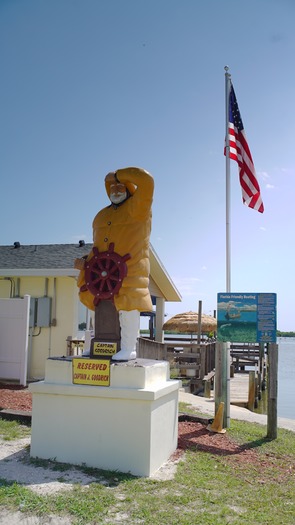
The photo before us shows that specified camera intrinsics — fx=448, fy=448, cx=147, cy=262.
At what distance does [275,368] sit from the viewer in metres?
7.59

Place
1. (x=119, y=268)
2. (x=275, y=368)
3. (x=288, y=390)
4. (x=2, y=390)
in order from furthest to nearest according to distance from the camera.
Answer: (x=288, y=390) < (x=2, y=390) < (x=275, y=368) < (x=119, y=268)

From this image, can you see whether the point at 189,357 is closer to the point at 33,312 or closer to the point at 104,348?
the point at 33,312

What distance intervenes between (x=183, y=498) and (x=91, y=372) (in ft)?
5.88

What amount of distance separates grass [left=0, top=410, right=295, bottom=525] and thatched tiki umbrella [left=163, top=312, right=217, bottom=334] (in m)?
16.7

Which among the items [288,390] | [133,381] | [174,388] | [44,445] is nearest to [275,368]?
[174,388]

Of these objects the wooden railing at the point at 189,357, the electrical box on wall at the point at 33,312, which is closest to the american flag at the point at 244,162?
the wooden railing at the point at 189,357

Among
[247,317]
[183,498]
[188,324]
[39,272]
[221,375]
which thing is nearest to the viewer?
[183,498]

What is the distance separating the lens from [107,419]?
5.34m

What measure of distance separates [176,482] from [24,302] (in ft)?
20.5

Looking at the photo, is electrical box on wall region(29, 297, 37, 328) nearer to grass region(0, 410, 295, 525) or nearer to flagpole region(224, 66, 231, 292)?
flagpole region(224, 66, 231, 292)

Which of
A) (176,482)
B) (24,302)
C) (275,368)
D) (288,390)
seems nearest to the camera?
(176,482)

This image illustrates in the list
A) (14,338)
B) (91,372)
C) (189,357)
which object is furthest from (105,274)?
(189,357)

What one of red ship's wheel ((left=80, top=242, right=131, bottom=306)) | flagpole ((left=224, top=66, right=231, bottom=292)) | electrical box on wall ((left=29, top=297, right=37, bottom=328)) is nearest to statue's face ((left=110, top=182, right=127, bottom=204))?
red ship's wheel ((left=80, top=242, right=131, bottom=306))

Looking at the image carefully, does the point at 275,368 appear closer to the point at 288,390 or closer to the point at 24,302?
the point at 24,302
